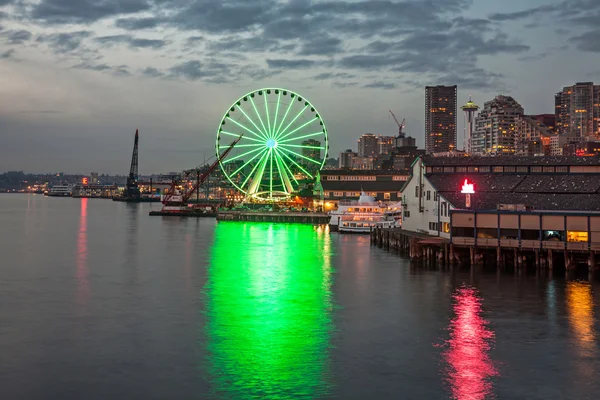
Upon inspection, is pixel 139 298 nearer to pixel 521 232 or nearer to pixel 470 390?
pixel 470 390

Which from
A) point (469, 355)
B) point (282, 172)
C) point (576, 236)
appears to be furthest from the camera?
point (282, 172)

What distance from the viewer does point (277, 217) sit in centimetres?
15400

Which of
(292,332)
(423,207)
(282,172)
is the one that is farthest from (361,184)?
(292,332)

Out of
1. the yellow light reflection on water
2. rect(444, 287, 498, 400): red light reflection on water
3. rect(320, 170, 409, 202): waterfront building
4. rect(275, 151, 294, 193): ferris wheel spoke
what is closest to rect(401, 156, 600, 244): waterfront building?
the yellow light reflection on water

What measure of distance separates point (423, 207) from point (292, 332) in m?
41.5

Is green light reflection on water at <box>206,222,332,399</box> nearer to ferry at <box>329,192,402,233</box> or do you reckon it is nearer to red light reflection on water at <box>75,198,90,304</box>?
red light reflection on water at <box>75,198,90,304</box>

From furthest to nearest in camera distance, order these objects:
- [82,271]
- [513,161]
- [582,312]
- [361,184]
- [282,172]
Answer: [361,184], [282,172], [513,161], [82,271], [582,312]

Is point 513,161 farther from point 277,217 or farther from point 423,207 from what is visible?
point 277,217

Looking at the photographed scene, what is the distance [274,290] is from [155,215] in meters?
143

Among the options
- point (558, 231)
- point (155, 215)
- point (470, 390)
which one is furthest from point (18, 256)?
point (155, 215)

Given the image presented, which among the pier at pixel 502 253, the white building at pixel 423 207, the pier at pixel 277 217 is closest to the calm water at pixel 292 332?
the pier at pixel 502 253

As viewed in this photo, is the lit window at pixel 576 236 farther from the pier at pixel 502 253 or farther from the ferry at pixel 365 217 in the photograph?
the ferry at pixel 365 217

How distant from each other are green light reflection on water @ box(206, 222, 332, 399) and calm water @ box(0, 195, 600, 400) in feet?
0.39

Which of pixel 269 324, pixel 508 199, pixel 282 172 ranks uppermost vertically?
pixel 282 172
